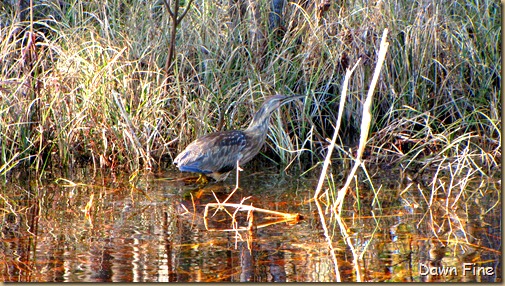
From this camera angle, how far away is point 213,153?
7035 mm

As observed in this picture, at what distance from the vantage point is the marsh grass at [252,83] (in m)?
7.39

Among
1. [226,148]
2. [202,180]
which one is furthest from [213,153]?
[202,180]

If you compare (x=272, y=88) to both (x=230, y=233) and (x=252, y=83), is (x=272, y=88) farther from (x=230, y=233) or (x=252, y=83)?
(x=230, y=233)

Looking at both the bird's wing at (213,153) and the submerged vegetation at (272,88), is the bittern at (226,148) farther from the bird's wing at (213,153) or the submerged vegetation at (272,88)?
the submerged vegetation at (272,88)

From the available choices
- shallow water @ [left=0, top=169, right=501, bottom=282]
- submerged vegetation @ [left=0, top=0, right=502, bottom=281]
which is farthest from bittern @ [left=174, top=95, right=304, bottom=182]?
submerged vegetation @ [left=0, top=0, right=502, bottom=281]

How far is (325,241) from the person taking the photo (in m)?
5.13

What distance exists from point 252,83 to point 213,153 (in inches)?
52.4

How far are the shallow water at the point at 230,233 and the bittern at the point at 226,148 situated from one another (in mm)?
213

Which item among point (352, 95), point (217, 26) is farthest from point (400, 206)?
point (217, 26)

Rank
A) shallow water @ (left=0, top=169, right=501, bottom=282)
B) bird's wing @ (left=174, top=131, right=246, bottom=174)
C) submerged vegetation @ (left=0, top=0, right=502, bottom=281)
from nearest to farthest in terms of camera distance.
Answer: shallow water @ (left=0, top=169, right=501, bottom=282), bird's wing @ (left=174, top=131, right=246, bottom=174), submerged vegetation @ (left=0, top=0, right=502, bottom=281)

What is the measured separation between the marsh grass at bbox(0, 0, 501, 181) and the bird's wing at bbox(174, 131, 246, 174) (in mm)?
449

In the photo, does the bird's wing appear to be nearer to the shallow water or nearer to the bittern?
the bittern

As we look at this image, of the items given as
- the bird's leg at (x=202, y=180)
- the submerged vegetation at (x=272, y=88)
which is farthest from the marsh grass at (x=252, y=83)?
the bird's leg at (x=202, y=180)

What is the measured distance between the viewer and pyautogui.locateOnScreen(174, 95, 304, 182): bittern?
7.00 m
